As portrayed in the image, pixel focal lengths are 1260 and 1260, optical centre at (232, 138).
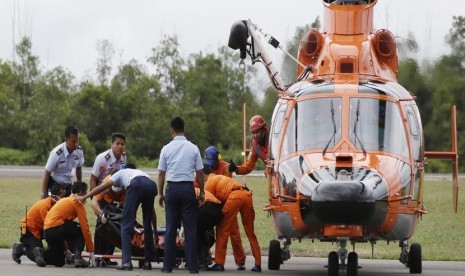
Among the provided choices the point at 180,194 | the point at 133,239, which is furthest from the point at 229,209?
the point at 133,239

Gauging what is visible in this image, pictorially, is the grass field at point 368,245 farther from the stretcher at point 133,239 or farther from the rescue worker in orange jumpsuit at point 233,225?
the stretcher at point 133,239

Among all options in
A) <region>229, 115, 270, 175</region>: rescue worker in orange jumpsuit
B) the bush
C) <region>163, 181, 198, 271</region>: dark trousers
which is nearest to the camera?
<region>163, 181, 198, 271</region>: dark trousers

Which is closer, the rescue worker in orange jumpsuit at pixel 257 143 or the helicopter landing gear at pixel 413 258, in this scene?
the helicopter landing gear at pixel 413 258

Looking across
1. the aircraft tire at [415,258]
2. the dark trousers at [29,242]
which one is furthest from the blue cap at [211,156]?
the aircraft tire at [415,258]

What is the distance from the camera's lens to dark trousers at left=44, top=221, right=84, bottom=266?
17391mm

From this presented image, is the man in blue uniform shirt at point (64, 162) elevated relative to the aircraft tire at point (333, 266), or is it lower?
elevated

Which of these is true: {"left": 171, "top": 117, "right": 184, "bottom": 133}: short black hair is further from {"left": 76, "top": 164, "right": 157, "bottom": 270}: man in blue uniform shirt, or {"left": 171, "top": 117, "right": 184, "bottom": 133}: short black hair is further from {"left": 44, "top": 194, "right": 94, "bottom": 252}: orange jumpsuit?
{"left": 44, "top": 194, "right": 94, "bottom": 252}: orange jumpsuit

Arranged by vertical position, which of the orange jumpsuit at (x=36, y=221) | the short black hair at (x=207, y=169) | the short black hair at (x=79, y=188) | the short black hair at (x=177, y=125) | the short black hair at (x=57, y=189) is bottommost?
the orange jumpsuit at (x=36, y=221)

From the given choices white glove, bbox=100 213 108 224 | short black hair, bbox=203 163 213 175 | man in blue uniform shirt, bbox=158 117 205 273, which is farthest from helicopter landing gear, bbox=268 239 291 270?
white glove, bbox=100 213 108 224

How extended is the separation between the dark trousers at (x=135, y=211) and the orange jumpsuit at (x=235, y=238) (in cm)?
116

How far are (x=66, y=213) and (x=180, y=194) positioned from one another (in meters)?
1.70

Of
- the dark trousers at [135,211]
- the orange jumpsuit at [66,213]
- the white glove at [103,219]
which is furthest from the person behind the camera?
the white glove at [103,219]

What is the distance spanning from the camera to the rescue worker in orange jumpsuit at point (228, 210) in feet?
57.3

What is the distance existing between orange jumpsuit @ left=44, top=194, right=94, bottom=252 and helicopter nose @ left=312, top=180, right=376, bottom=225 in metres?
3.81
